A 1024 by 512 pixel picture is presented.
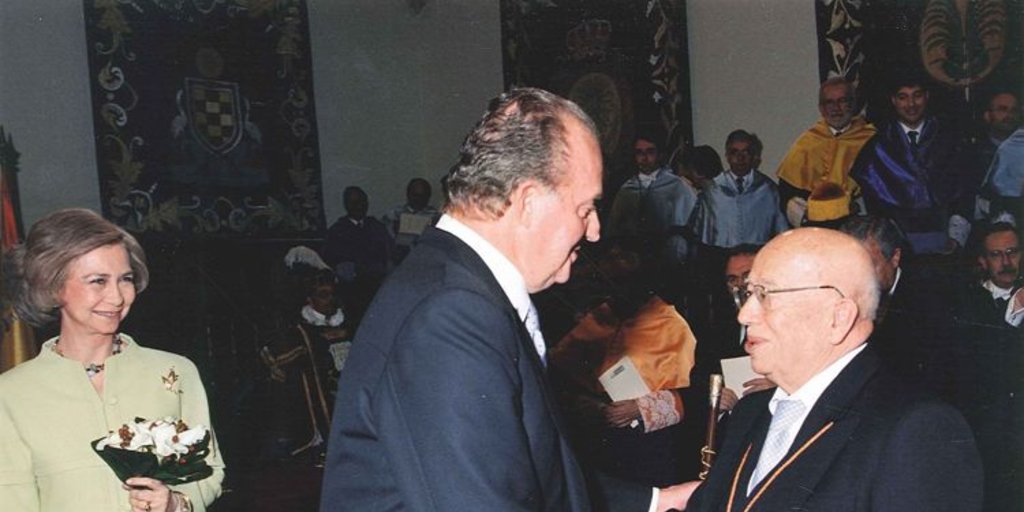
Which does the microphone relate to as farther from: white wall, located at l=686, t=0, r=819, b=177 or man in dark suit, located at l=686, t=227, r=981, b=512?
white wall, located at l=686, t=0, r=819, b=177

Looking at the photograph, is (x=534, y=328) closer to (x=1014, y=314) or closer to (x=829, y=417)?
(x=829, y=417)

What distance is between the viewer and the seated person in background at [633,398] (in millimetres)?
5254

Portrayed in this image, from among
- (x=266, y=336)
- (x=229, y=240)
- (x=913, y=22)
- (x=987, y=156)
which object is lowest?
(x=266, y=336)

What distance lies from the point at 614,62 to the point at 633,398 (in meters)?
6.03

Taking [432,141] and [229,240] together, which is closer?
[229,240]

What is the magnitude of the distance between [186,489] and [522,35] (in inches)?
380

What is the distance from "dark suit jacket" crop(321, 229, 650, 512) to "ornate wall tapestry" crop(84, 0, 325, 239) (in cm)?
953

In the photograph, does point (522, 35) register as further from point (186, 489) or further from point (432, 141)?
point (186, 489)

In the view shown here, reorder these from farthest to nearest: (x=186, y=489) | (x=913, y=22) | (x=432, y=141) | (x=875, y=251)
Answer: (x=432, y=141) → (x=913, y=22) → (x=875, y=251) → (x=186, y=489)

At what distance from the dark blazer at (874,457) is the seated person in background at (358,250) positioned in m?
9.89

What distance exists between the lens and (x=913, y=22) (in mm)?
7562

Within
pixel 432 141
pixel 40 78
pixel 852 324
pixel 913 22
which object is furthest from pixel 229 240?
pixel 852 324

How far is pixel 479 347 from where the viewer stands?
1.70 meters

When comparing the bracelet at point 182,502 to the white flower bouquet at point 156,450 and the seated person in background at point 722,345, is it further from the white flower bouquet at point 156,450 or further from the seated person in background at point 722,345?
the seated person in background at point 722,345
